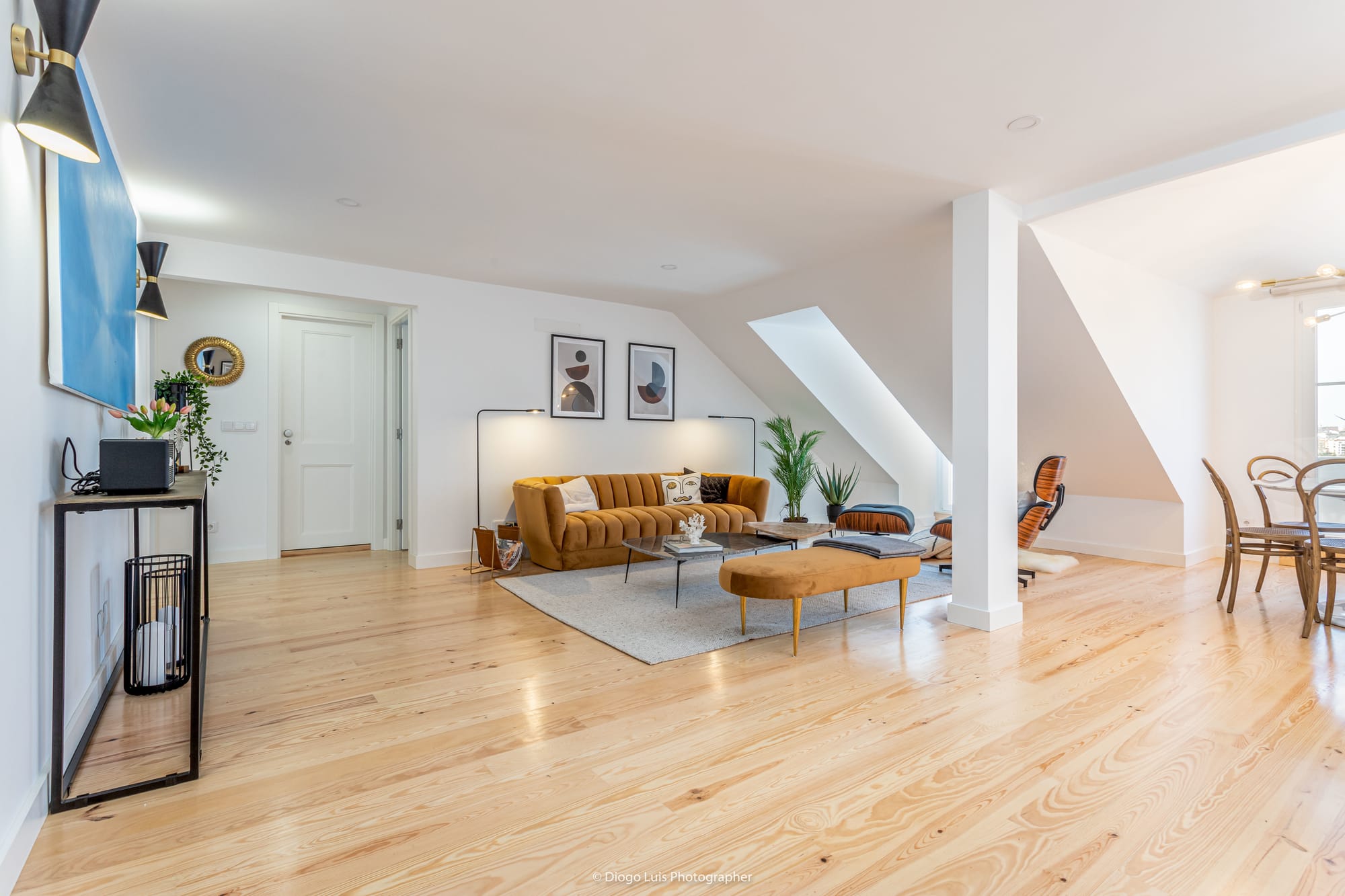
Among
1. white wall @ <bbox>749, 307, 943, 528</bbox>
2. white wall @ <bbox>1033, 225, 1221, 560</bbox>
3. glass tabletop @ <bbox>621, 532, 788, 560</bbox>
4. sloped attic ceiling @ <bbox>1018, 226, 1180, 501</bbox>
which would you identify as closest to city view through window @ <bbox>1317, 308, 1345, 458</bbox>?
white wall @ <bbox>1033, 225, 1221, 560</bbox>

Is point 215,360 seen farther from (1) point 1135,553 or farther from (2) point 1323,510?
(2) point 1323,510

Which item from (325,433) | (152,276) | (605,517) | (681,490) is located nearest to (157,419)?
(152,276)

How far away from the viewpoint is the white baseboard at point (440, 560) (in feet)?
17.7

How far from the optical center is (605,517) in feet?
17.7

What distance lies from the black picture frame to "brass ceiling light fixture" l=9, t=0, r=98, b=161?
4.55 m

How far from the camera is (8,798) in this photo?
157 cm

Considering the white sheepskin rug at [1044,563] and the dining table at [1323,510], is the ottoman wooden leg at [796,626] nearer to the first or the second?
the white sheepskin rug at [1044,563]

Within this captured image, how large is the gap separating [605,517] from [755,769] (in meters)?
3.44

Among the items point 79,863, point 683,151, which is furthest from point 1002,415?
point 79,863

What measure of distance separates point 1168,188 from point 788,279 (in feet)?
8.70

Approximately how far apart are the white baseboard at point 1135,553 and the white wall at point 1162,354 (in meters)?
0.04

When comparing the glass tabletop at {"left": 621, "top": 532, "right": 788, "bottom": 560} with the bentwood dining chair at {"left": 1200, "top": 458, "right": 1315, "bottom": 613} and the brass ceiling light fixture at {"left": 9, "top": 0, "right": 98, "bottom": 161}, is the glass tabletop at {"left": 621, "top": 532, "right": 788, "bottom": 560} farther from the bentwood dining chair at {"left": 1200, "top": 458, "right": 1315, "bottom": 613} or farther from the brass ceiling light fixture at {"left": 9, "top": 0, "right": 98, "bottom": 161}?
the brass ceiling light fixture at {"left": 9, "top": 0, "right": 98, "bottom": 161}

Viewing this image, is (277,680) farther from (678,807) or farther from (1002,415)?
(1002,415)

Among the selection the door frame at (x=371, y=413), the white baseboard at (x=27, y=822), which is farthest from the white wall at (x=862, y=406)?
the white baseboard at (x=27, y=822)
